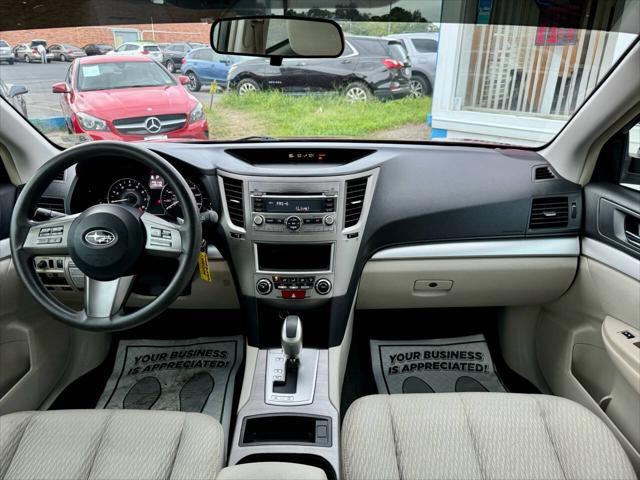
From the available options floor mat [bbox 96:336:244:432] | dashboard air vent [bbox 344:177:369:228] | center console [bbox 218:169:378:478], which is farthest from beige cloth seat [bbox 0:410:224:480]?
dashboard air vent [bbox 344:177:369:228]

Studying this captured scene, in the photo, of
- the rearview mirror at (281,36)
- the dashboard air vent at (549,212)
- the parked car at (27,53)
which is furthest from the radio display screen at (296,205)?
the parked car at (27,53)

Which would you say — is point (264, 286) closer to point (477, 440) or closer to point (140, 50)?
point (477, 440)

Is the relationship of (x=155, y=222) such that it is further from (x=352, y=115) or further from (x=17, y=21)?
(x=352, y=115)

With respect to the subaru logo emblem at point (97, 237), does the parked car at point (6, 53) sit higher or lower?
higher

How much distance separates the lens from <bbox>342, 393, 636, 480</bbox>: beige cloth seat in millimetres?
1387

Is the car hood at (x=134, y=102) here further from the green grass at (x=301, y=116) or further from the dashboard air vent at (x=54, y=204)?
the dashboard air vent at (x=54, y=204)

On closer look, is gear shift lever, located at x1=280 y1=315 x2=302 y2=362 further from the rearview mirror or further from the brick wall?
the brick wall

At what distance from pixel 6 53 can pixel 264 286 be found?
150 cm

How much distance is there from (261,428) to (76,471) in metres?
0.62

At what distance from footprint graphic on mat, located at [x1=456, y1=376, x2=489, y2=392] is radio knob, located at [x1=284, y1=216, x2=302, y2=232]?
4.09 feet

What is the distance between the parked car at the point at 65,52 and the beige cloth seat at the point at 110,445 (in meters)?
1.60

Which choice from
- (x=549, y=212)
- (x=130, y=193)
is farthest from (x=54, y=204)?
(x=549, y=212)

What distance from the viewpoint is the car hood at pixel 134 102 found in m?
2.32

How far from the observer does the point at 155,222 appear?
152 cm
